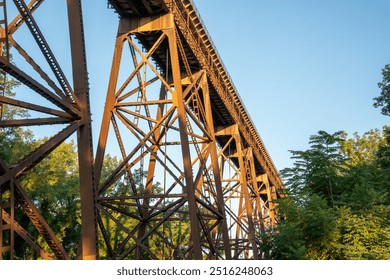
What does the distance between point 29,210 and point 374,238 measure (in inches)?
276

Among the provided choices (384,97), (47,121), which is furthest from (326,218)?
(384,97)

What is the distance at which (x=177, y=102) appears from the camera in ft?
47.9

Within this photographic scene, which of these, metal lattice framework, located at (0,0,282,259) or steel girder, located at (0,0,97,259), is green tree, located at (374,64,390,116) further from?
steel girder, located at (0,0,97,259)

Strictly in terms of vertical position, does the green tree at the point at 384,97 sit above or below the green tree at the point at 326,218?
above

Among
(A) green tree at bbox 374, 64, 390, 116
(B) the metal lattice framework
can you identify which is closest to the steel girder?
(B) the metal lattice framework

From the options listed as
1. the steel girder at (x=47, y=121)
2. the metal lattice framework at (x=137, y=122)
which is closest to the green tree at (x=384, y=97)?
the metal lattice framework at (x=137, y=122)

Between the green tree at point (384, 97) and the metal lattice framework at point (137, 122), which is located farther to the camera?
the green tree at point (384, 97)

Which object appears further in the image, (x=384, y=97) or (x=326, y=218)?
(x=384, y=97)

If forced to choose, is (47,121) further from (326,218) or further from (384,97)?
(384,97)

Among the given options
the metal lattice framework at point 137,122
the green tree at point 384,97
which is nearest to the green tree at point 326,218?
the metal lattice framework at point 137,122

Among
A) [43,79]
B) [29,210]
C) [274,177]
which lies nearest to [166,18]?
[43,79]

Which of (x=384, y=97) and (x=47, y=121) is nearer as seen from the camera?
(x=47, y=121)

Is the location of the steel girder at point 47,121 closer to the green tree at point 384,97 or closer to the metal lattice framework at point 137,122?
the metal lattice framework at point 137,122

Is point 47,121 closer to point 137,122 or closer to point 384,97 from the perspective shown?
point 137,122
